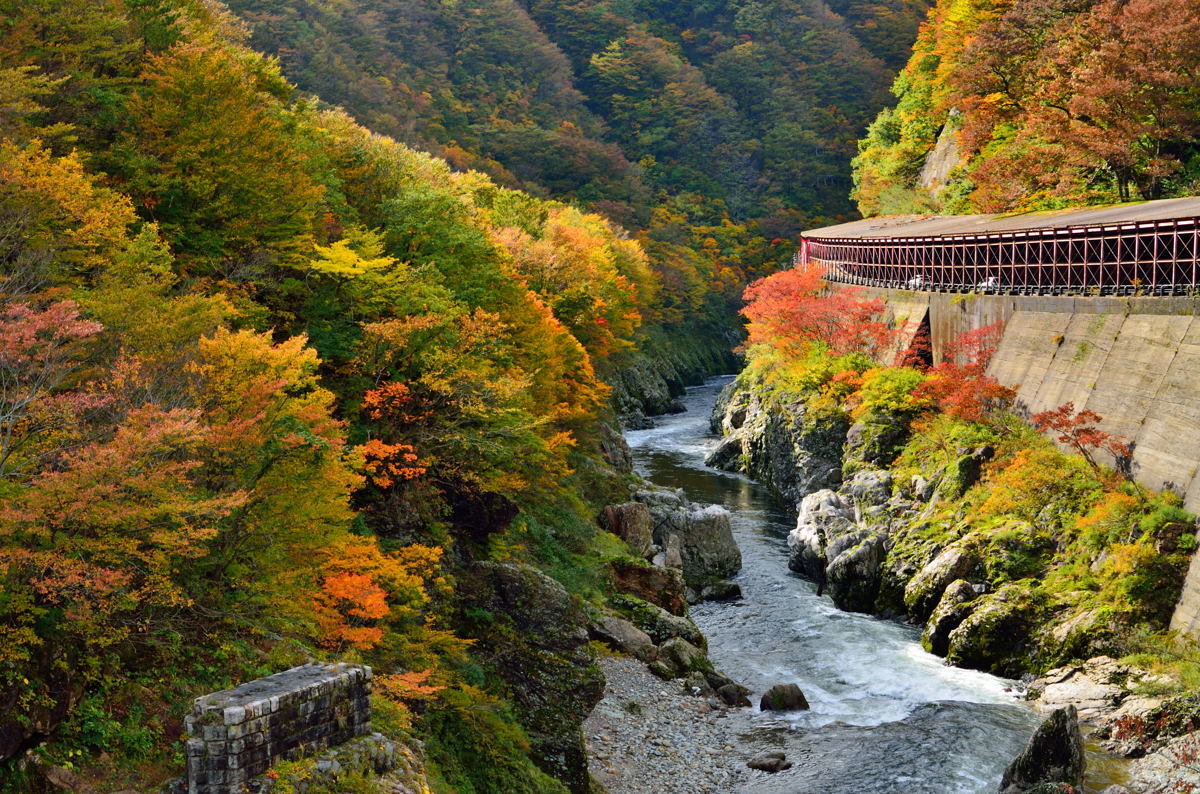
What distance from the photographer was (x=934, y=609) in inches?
1160

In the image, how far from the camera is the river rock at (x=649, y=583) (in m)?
30.9

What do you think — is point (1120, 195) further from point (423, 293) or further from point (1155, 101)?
point (423, 293)

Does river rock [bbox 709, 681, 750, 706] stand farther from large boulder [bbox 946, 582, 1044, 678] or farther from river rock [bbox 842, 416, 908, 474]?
river rock [bbox 842, 416, 908, 474]

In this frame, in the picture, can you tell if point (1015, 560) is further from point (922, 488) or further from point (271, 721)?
point (271, 721)

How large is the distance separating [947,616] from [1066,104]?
101 ft

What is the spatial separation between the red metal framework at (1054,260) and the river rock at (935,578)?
1028 centimetres

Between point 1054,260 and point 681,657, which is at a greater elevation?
point 1054,260

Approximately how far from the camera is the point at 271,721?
12.9m

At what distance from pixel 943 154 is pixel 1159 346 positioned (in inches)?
1643

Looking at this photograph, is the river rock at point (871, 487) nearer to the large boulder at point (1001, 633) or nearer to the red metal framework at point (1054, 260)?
the red metal framework at point (1054, 260)

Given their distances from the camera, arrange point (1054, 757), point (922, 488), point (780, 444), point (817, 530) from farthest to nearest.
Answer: point (780, 444)
point (817, 530)
point (922, 488)
point (1054, 757)

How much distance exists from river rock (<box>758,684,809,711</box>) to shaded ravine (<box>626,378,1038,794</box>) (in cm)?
36

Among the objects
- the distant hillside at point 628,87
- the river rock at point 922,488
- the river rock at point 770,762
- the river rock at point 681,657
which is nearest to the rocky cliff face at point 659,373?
the distant hillside at point 628,87

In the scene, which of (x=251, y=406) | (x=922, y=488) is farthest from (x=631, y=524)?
(x=251, y=406)
